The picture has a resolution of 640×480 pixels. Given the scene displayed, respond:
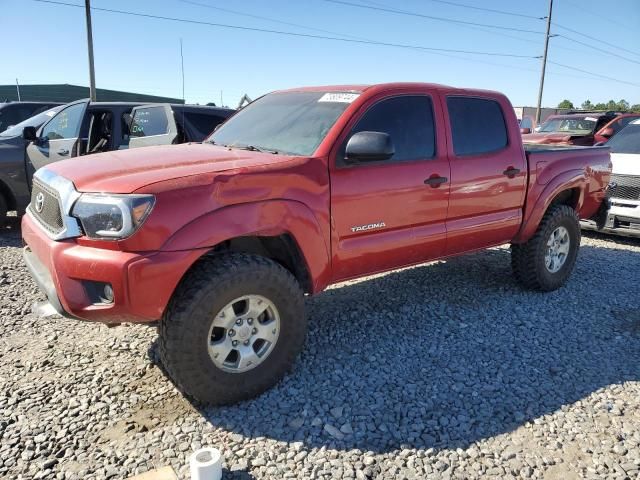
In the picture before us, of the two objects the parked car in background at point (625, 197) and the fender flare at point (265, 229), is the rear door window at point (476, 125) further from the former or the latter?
the parked car in background at point (625, 197)

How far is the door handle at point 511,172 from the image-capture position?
14.4 feet

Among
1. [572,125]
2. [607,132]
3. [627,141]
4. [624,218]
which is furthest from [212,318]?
[572,125]

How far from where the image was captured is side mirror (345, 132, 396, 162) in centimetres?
316

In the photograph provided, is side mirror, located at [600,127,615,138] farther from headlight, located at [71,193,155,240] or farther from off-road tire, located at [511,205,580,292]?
headlight, located at [71,193,155,240]

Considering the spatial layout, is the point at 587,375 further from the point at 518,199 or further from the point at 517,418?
the point at 518,199

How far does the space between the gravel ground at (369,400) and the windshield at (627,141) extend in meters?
3.97

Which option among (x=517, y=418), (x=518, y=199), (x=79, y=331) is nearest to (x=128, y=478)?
A: (x=79, y=331)

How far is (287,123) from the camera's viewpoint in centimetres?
373

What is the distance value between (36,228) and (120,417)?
1275mm

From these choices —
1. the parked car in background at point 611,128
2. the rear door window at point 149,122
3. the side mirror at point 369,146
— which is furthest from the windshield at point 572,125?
the side mirror at point 369,146

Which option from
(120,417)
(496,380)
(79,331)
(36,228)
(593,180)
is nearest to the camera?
(120,417)

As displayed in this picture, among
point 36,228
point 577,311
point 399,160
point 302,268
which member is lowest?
point 577,311

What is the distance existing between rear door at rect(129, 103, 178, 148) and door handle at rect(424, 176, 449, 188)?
353cm

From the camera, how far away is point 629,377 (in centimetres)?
345
